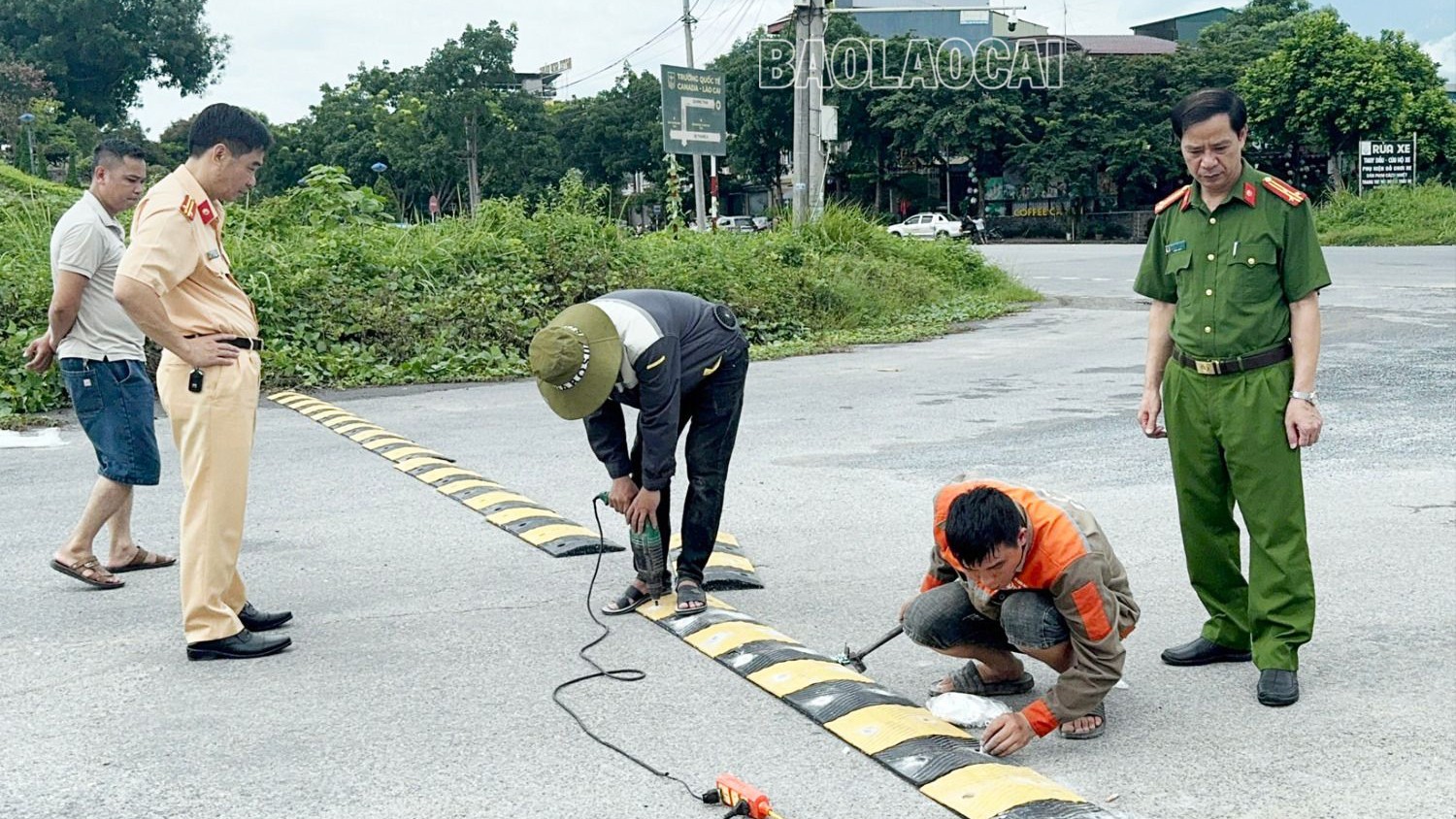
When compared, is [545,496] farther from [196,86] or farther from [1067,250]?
[196,86]

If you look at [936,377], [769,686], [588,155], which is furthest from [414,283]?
[588,155]

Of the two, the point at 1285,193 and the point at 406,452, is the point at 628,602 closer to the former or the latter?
the point at 1285,193

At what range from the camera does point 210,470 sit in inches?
175

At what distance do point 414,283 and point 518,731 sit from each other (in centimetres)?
991

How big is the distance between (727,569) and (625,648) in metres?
1.00

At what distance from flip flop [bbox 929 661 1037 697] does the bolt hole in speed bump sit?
16 centimetres

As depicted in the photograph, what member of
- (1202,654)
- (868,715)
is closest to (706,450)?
(868,715)

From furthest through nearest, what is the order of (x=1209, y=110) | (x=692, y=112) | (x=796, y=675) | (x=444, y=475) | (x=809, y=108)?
(x=809, y=108) < (x=692, y=112) < (x=444, y=475) < (x=796, y=675) < (x=1209, y=110)

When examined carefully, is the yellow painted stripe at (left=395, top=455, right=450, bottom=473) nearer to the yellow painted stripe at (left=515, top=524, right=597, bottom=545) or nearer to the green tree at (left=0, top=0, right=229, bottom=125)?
the yellow painted stripe at (left=515, top=524, right=597, bottom=545)

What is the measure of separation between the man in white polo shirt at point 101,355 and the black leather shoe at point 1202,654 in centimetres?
386

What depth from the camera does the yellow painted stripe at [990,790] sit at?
11.1 ft

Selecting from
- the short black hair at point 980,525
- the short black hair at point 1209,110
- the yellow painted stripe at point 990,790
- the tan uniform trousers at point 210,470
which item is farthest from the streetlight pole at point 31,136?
the yellow painted stripe at point 990,790

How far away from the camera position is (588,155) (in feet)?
209

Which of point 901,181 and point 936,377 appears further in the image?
point 901,181
